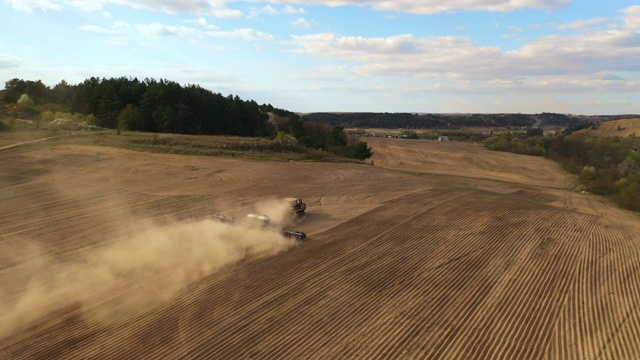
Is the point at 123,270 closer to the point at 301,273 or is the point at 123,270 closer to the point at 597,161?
the point at 301,273

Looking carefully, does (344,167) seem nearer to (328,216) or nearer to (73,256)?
(328,216)

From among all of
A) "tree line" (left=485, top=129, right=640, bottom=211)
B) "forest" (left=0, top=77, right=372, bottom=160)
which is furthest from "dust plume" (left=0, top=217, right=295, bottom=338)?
"tree line" (left=485, top=129, right=640, bottom=211)

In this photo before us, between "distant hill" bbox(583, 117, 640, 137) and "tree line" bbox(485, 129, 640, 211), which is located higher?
"distant hill" bbox(583, 117, 640, 137)

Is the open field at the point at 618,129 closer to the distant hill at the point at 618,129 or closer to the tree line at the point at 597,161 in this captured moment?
the distant hill at the point at 618,129

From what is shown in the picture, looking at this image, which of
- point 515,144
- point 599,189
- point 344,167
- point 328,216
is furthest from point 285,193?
point 515,144

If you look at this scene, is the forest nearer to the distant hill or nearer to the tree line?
the tree line

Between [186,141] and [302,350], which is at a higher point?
[186,141]
